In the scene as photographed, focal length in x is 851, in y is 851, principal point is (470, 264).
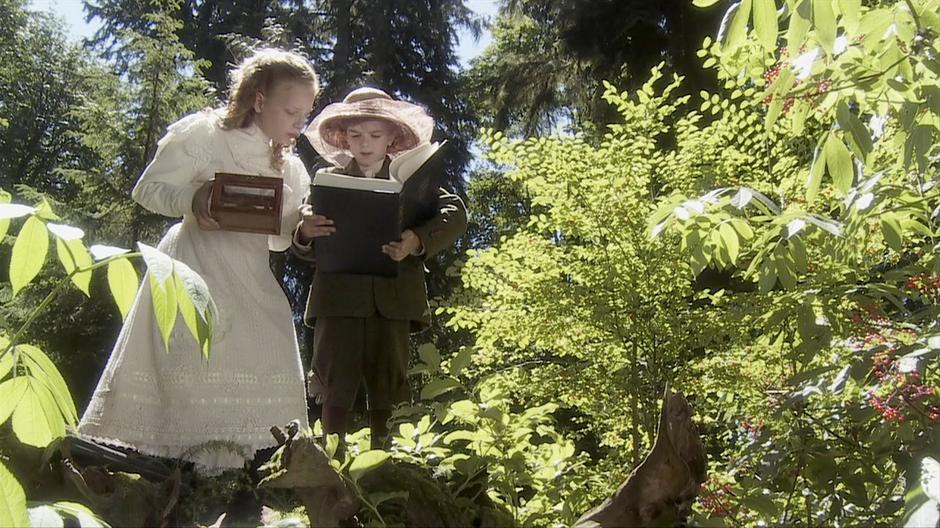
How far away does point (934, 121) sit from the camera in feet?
4.81

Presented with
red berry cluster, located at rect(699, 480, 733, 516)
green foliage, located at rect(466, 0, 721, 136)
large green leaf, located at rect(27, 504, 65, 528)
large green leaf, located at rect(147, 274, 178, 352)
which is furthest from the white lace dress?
green foliage, located at rect(466, 0, 721, 136)

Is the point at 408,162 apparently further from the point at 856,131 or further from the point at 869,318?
the point at 856,131

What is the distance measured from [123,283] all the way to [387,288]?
1780 mm

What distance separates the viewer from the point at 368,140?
2707 millimetres

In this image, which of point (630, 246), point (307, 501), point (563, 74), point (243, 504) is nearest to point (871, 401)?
point (307, 501)

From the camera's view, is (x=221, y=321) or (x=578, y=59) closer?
(x=221, y=321)

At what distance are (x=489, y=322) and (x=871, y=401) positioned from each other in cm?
314

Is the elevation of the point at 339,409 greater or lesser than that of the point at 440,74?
lesser

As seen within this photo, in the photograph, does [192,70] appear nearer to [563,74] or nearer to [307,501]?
[563,74]

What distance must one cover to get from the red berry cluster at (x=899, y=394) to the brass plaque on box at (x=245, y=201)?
1.68 metres

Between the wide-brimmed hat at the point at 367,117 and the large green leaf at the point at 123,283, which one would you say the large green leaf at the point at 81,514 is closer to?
the large green leaf at the point at 123,283

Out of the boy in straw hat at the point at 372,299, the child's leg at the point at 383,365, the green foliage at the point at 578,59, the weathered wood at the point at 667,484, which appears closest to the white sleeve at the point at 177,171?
the boy in straw hat at the point at 372,299

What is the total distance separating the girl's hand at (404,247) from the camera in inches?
97.4

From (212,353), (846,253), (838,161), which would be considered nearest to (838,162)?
(838,161)
